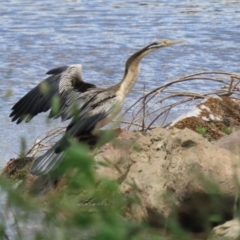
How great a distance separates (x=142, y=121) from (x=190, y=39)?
5.62 meters

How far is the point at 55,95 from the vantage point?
709cm

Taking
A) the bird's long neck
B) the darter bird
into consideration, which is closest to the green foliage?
the darter bird

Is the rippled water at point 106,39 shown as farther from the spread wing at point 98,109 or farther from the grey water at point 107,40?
the spread wing at point 98,109

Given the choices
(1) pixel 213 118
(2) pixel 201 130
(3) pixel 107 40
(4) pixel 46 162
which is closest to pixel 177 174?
(4) pixel 46 162

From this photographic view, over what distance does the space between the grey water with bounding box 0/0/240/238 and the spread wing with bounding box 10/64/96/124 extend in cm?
52

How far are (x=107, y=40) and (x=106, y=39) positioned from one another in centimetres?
8

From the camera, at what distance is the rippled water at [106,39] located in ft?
34.5

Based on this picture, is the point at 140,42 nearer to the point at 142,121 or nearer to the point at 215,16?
the point at 215,16

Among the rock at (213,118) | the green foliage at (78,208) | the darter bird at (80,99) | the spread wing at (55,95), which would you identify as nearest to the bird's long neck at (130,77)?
the darter bird at (80,99)

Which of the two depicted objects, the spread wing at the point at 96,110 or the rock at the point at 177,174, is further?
the spread wing at the point at 96,110

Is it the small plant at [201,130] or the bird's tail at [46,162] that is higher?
the bird's tail at [46,162]

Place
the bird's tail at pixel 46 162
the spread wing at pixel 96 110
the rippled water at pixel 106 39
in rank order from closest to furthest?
1. the bird's tail at pixel 46 162
2. the spread wing at pixel 96 110
3. the rippled water at pixel 106 39

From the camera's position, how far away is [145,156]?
20.2ft

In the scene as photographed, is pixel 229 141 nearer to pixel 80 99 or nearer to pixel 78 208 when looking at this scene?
pixel 80 99
